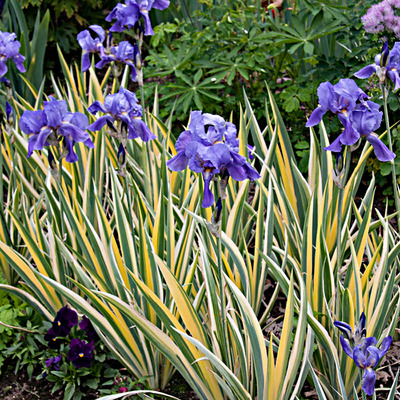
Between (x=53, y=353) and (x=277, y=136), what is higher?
(x=277, y=136)

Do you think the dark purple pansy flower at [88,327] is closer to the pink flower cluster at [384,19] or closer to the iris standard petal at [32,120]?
the iris standard petal at [32,120]

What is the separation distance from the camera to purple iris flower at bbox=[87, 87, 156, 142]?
147cm

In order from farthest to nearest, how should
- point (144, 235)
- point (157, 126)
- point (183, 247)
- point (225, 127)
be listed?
point (157, 126) → point (183, 247) → point (144, 235) → point (225, 127)

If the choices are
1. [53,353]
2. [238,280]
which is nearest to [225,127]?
[238,280]

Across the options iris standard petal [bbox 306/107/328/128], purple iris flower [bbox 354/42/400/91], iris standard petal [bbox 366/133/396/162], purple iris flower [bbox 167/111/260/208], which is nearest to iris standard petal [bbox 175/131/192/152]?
purple iris flower [bbox 167/111/260/208]

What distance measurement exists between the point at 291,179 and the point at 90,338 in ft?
3.30

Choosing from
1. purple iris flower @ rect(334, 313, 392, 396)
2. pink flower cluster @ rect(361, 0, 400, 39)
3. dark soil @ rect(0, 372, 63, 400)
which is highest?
pink flower cluster @ rect(361, 0, 400, 39)

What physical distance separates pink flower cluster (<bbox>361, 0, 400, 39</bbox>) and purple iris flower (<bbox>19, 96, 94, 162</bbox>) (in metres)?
1.12

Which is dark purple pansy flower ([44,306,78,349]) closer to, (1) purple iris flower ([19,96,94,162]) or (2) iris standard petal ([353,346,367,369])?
(1) purple iris flower ([19,96,94,162])

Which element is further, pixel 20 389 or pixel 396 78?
pixel 20 389

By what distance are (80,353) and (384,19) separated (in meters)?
1.61

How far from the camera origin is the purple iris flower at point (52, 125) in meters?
1.45

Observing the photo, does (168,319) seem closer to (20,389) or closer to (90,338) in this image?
(90,338)

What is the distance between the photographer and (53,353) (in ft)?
5.82
